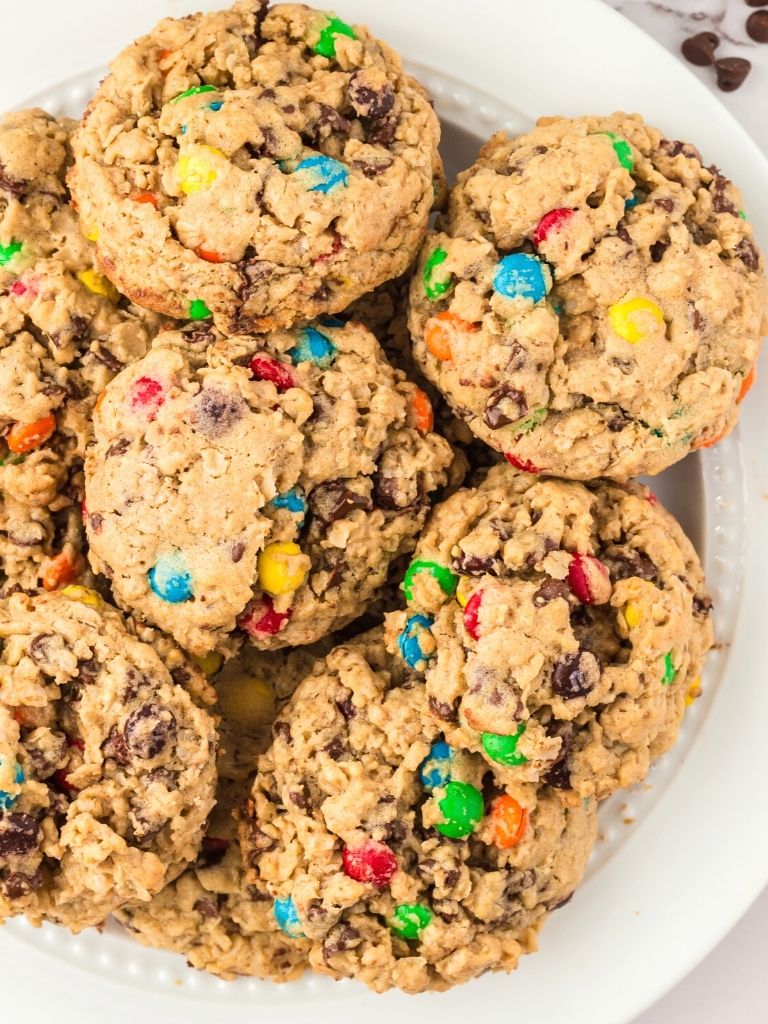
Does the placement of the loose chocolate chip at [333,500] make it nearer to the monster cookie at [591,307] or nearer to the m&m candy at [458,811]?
the monster cookie at [591,307]

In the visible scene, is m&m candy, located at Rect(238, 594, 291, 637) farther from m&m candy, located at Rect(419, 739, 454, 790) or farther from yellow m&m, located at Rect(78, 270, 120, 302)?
yellow m&m, located at Rect(78, 270, 120, 302)

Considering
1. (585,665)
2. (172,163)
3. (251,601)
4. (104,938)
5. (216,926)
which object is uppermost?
(172,163)

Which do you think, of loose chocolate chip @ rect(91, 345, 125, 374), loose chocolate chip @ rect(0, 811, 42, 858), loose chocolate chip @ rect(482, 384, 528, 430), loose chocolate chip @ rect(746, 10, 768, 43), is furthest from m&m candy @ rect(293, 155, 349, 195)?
loose chocolate chip @ rect(746, 10, 768, 43)

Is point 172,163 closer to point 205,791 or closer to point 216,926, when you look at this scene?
point 205,791

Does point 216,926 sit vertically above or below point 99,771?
below

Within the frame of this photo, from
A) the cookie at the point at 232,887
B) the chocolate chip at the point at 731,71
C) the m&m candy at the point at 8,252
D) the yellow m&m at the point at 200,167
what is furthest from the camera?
the chocolate chip at the point at 731,71

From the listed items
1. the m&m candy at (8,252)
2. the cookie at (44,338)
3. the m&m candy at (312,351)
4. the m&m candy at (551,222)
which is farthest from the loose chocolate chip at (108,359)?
the m&m candy at (551,222)

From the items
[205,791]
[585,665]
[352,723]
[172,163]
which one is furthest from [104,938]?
[172,163]

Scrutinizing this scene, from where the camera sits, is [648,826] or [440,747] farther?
[648,826]
